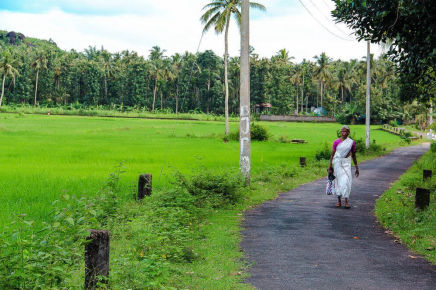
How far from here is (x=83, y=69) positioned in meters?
98.8

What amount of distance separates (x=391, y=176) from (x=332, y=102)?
7808 centimetres

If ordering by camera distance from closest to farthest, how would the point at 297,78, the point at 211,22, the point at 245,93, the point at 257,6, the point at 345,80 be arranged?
the point at 245,93 < the point at 257,6 < the point at 211,22 < the point at 297,78 < the point at 345,80

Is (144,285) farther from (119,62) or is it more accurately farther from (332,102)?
(119,62)

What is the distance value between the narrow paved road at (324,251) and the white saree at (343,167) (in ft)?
1.80

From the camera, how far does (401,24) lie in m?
9.87

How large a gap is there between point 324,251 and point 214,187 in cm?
523

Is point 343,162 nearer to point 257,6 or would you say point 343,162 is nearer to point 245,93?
point 245,93

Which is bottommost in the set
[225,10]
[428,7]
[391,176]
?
[391,176]

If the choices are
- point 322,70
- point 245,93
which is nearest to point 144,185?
point 245,93

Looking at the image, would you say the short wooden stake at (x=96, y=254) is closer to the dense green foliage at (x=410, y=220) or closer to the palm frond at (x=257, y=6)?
the dense green foliage at (x=410, y=220)

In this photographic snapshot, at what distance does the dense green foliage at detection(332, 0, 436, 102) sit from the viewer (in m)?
8.81

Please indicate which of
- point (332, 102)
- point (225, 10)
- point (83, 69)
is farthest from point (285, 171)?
point (83, 69)

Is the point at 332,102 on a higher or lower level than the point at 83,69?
lower

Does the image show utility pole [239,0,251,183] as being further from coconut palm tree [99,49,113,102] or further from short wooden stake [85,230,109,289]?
coconut palm tree [99,49,113,102]
